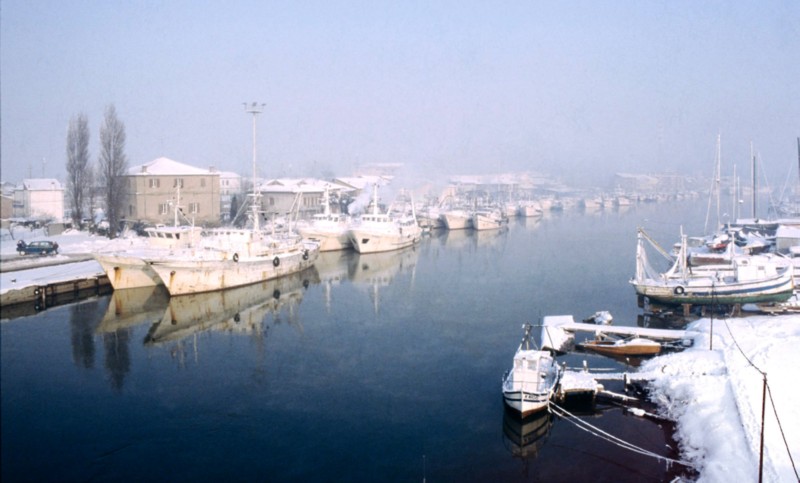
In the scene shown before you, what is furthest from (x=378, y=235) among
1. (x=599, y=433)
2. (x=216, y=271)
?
(x=599, y=433)

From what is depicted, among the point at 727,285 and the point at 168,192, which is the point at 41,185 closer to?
the point at 168,192

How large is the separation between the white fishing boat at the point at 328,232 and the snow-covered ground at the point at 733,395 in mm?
12533

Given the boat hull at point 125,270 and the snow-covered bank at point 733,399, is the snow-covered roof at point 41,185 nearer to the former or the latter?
the boat hull at point 125,270

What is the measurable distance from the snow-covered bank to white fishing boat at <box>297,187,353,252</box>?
14790mm

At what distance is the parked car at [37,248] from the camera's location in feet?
43.1

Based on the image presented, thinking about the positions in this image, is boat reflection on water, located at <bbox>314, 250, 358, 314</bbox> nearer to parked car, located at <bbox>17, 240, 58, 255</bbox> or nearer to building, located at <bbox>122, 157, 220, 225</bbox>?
building, located at <bbox>122, 157, 220, 225</bbox>

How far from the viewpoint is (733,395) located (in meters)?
7.14

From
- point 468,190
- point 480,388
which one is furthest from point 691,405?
point 468,190

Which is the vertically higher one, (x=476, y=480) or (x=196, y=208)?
(x=196, y=208)

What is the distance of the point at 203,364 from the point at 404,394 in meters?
3.10

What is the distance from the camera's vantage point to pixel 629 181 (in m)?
87.1

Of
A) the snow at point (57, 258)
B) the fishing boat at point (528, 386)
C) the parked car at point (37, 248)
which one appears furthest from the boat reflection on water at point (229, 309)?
the fishing boat at point (528, 386)

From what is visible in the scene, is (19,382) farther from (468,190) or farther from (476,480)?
(468,190)

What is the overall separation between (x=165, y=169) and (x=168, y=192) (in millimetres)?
925
